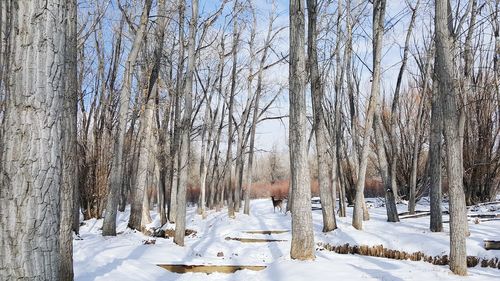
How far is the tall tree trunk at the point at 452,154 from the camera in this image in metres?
7.05

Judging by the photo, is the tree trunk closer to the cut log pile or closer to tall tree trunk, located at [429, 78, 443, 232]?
the cut log pile

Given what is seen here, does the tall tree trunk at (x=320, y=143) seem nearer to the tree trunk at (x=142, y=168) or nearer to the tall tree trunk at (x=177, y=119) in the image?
the tall tree trunk at (x=177, y=119)

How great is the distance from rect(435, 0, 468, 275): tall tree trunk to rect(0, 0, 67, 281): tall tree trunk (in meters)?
6.30

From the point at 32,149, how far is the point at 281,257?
22.0ft

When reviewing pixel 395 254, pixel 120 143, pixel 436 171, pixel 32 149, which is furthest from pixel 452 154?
pixel 120 143

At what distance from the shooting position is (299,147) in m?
8.48

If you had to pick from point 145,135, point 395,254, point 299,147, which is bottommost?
point 395,254

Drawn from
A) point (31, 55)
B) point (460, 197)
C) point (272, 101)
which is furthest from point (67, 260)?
point (272, 101)

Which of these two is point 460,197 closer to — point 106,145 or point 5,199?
point 5,199

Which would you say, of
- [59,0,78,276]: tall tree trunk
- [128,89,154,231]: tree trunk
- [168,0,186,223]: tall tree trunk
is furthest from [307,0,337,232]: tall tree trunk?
[59,0,78,276]: tall tree trunk

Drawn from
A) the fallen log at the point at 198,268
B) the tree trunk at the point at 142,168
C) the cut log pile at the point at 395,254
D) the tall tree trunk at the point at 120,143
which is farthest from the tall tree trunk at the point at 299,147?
the tree trunk at the point at 142,168

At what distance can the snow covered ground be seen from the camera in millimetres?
6980

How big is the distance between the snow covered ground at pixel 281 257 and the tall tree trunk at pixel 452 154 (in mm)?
392

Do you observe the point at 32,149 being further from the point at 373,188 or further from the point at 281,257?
the point at 373,188
